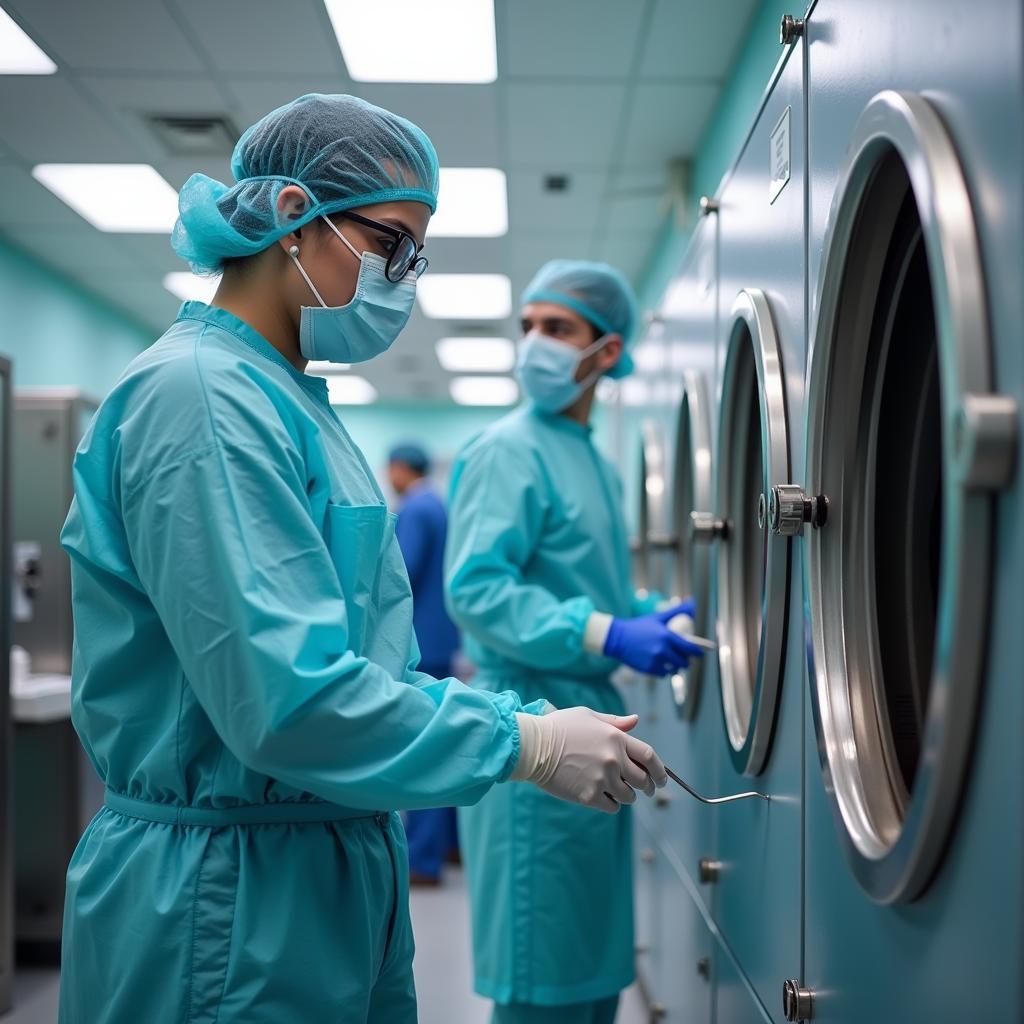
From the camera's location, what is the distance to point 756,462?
167cm

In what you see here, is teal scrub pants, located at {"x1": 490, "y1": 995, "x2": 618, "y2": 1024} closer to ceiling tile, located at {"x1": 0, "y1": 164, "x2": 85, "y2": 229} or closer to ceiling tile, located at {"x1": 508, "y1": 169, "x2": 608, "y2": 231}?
ceiling tile, located at {"x1": 0, "y1": 164, "x2": 85, "y2": 229}

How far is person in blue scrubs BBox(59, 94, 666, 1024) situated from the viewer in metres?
0.96

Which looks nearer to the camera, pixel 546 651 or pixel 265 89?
pixel 546 651

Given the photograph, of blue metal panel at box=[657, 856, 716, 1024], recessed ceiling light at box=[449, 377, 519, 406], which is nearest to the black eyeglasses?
blue metal panel at box=[657, 856, 716, 1024]

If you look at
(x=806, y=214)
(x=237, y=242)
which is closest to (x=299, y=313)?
(x=237, y=242)

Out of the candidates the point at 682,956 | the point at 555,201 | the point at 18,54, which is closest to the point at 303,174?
the point at 18,54

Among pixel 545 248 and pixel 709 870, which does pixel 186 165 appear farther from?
pixel 709 870

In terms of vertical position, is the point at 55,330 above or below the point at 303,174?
above

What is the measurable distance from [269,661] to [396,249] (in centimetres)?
57

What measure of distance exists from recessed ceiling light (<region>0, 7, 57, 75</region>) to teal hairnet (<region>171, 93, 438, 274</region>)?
0.70 m

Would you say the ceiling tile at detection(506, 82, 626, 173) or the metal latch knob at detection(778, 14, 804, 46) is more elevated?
the ceiling tile at detection(506, 82, 626, 173)

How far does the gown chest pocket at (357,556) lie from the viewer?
113 cm

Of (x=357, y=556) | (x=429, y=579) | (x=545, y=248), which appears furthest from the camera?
(x=545, y=248)

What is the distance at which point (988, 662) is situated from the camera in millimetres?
666
